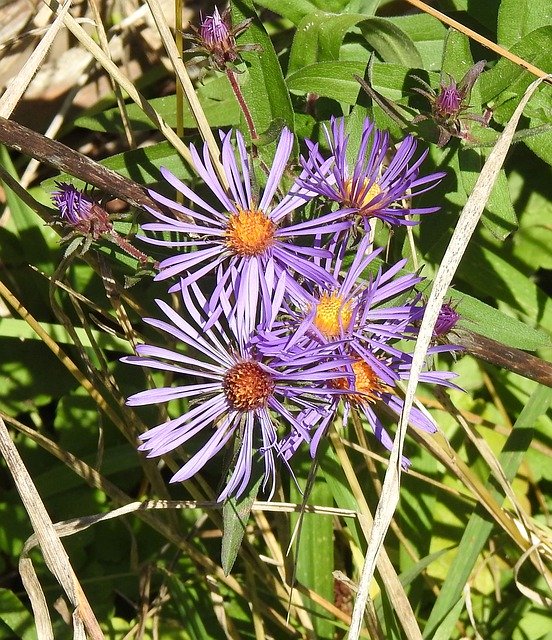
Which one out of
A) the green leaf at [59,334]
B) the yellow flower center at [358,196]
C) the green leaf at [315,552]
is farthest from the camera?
the green leaf at [59,334]

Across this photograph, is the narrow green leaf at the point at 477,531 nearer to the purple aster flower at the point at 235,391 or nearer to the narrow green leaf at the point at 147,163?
the purple aster flower at the point at 235,391

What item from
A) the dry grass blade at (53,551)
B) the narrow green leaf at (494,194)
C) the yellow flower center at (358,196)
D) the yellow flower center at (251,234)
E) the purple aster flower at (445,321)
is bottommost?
the dry grass blade at (53,551)

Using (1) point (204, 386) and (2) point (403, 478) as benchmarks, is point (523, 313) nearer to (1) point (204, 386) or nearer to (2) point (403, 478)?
(2) point (403, 478)

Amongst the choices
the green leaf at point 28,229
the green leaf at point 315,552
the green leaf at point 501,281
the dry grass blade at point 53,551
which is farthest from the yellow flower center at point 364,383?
the green leaf at point 28,229

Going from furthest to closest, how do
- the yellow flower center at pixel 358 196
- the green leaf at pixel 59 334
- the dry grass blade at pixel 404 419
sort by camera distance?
the green leaf at pixel 59 334
the yellow flower center at pixel 358 196
the dry grass blade at pixel 404 419

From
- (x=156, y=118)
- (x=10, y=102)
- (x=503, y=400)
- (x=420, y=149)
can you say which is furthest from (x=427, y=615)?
(x=10, y=102)

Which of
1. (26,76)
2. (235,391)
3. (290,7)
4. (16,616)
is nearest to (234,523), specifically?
(235,391)

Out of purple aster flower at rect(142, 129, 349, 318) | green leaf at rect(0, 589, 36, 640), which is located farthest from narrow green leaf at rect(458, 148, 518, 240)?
green leaf at rect(0, 589, 36, 640)
